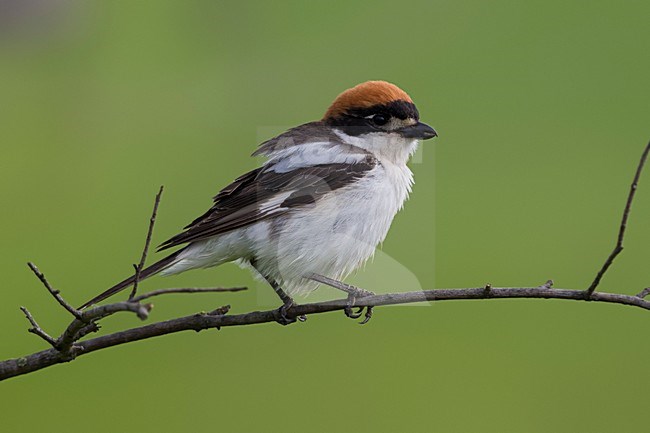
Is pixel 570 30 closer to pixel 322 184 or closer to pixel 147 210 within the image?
pixel 147 210

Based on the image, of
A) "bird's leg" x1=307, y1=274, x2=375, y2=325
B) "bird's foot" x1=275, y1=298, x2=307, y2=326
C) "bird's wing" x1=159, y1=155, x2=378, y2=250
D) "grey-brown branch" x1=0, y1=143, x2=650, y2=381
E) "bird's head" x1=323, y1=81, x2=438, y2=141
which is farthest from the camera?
"bird's head" x1=323, y1=81, x2=438, y2=141

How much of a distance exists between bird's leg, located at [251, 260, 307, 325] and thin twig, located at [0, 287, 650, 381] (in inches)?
8.5

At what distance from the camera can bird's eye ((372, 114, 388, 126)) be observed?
3.58 metres

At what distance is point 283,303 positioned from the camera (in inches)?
132

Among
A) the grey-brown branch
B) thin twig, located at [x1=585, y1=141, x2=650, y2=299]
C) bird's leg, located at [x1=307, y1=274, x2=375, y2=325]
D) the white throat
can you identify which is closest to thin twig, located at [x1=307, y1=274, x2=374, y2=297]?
bird's leg, located at [x1=307, y1=274, x2=375, y2=325]

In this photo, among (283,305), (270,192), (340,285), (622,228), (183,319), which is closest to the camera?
(622,228)

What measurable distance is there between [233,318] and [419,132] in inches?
51.1

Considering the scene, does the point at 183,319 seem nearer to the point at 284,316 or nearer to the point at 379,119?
the point at 284,316

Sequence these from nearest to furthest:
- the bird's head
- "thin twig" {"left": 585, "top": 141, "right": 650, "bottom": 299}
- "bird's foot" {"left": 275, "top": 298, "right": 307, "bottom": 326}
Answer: "thin twig" {"left": 585, "top": 141, "right": 650, "bottom": 299}, "bird's foot" {"left": 275, "top": 298, "right": 307, "bottom": 326}, the bird's head

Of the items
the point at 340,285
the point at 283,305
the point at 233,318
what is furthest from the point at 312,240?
the point at 233,318

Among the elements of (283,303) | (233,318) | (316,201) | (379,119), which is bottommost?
(283,303)

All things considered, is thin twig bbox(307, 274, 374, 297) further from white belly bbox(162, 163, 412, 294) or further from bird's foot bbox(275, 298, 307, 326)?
bird's foot bbox(275, 298, 307, 326)

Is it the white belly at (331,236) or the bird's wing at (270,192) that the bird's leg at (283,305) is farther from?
the bird's wing at (270,192)

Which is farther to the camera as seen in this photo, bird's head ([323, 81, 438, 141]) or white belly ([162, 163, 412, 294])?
bird's head ([323, 81, 438, 141])
